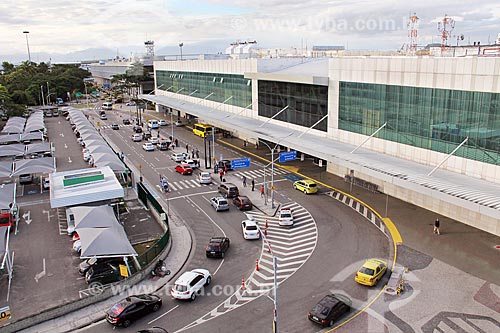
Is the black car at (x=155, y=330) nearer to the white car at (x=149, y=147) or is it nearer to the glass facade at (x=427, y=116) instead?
the glass facade at (x=427, y=116)

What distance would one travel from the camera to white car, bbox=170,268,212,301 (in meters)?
23.9

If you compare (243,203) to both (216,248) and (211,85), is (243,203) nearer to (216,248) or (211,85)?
(216,248)

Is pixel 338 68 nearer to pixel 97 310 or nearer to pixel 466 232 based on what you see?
pixel 466 232

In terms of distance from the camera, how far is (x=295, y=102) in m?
53.1

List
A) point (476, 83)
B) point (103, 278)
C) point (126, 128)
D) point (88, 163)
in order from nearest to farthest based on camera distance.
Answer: point (103, 278)
point (476, 83)
point (88, 163)
point (126, 128)

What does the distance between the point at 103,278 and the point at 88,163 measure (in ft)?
116

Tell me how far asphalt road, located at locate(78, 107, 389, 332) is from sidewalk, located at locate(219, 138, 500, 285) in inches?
107

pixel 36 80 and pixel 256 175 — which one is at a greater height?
pixel 36 80

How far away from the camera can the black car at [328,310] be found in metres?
21.1

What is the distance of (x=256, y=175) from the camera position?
49.5 metres

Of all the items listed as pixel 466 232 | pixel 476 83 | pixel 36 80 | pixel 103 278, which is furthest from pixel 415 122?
pixel 36 80

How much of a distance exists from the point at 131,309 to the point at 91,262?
23.7 feet

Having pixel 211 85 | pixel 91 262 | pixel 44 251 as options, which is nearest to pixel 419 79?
pixel 91 262

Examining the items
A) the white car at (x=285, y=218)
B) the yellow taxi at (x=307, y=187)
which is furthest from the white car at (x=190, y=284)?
the yellow taxi at (x=307, y=187)
